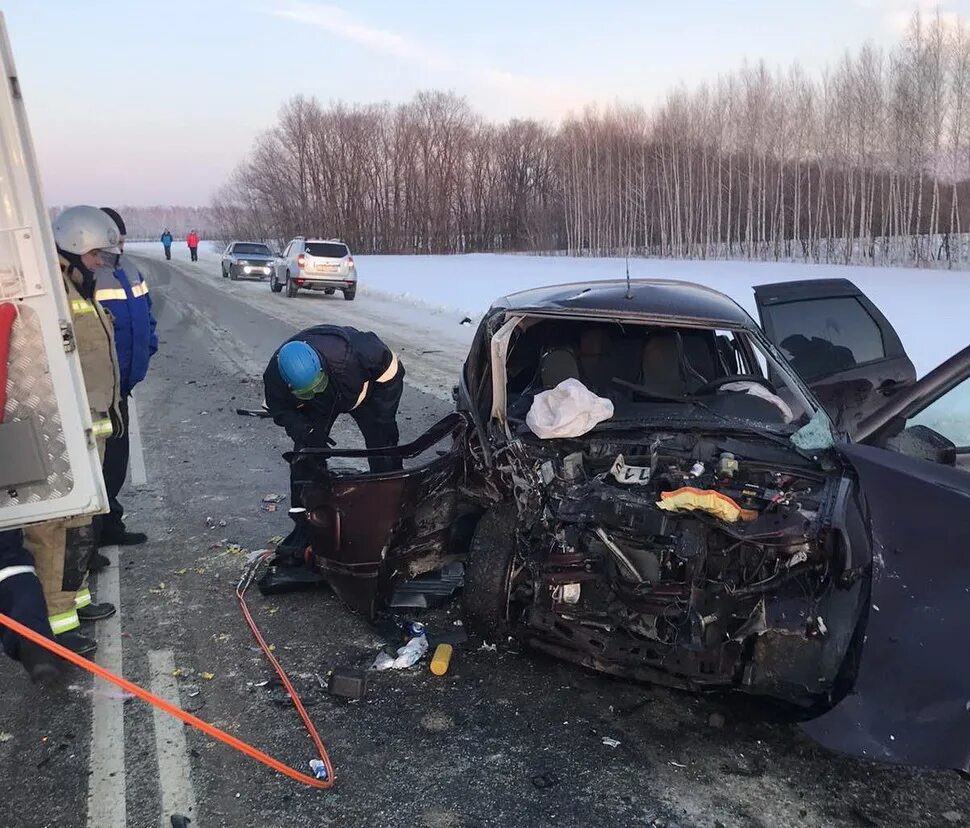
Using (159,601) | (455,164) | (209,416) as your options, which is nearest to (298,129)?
(455,164)

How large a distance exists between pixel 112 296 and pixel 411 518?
238 cm

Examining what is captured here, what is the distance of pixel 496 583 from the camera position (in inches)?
125

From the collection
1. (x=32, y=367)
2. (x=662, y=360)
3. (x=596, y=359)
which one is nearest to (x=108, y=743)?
(x=32, y=367)

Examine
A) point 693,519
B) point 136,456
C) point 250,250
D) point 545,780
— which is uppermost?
point 250,250

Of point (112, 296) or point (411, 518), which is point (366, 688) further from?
point (112, 296)

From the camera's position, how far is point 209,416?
26.9 feet

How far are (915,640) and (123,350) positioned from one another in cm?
438

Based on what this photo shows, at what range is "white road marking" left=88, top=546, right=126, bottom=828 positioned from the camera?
2457 millimetres

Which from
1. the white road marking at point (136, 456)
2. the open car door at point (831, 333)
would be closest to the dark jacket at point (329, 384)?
the white road marking at point (136, 456)

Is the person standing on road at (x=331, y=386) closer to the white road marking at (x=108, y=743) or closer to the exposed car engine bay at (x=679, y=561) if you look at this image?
the white road marking at (x=108, y=743)

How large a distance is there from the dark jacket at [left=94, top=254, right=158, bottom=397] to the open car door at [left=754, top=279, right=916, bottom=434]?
152 inches

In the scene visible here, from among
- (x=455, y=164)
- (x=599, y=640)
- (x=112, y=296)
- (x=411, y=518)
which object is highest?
(x=455, y=164)

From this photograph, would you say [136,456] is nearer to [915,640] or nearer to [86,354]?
[86,354]

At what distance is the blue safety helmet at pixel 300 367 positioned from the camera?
4.22 metres
